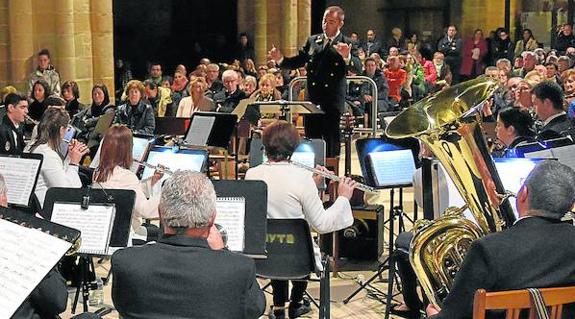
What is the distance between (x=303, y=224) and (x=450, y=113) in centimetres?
121

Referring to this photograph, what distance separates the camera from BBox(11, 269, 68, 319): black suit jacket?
11.0ft

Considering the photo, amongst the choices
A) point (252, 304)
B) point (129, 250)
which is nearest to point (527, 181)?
point (252, 304)

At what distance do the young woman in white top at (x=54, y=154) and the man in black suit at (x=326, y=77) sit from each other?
10.5 feet

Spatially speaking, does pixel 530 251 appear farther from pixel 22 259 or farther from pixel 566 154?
pixel 566 154

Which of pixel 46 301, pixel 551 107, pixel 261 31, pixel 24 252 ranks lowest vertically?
pixel 46 301

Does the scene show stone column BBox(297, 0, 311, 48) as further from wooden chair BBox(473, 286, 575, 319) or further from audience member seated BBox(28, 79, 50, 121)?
wooden chair BBox(473, 286, 575, 319)

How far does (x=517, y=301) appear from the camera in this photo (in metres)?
2.84

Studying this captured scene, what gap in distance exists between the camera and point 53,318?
137 inches

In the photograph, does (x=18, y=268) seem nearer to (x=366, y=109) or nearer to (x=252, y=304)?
(x=252, y=304)

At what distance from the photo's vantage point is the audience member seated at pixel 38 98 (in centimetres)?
1020

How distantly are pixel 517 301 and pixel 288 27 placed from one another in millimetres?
15099

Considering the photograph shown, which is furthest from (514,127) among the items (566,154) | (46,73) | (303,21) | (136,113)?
(303,21)

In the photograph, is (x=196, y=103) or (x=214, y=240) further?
(x=196, y=103)

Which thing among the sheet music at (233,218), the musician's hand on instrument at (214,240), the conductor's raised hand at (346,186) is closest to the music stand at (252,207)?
the sheet music at (233,218)
